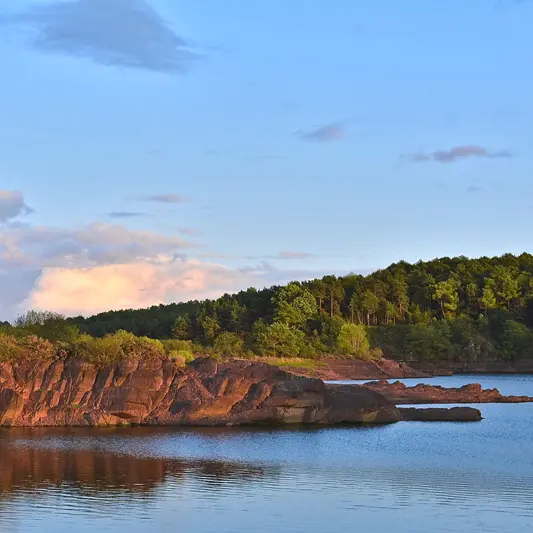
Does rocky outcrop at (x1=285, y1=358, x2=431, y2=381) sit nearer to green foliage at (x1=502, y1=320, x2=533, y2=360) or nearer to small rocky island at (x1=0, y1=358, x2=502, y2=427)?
green foliage at (x1=502, y1=320, x2=533, y2=360)

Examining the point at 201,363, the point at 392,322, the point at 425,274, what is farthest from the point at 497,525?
the point at 425,274

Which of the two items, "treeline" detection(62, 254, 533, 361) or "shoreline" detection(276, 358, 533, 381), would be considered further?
"treeline" detection(62, 254, 533, 361)

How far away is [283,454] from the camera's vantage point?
46469mm

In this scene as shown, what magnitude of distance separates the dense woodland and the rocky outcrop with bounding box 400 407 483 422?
2496 inches

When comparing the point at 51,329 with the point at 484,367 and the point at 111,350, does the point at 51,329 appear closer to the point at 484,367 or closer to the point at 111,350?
the point at 111,350

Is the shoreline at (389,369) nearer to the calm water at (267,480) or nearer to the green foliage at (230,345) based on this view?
the green foliage at (230,345)

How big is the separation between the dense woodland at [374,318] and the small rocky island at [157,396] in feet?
220

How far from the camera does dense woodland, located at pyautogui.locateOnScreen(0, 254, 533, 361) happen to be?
147125 mm

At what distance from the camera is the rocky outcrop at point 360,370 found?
130 m

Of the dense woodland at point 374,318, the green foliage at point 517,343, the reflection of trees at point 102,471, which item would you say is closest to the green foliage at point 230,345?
the dense woodland at point 374,318

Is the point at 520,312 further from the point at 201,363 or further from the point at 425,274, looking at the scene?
the point at 201,363

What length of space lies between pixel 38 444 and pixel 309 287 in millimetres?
131050

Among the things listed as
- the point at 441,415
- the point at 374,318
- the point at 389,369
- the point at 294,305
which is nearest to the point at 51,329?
the point at 441,415

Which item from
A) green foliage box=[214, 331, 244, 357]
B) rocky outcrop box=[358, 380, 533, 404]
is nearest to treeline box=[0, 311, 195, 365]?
rocky outcrop box=[358, 380, 533, 404]
